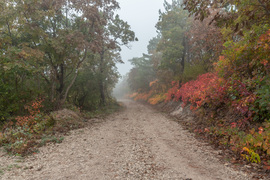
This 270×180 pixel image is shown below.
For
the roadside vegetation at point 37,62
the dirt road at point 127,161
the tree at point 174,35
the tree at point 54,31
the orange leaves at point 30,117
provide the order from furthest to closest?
the tree at point 174,35, the tree at point 54,31, the orange leaves at point 30,117, the roadside vegetation at point 37,62, the dirt road at point 127,161

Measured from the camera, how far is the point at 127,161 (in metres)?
4.63

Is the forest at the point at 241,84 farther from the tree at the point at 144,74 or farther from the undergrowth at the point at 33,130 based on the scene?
the tree at the point at 144,74

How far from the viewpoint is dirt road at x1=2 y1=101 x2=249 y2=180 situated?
12.5 ft

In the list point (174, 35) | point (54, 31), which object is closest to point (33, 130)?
point (54, 31)

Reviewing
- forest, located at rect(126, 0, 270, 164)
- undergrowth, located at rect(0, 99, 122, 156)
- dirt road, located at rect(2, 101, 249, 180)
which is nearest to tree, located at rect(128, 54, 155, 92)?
forest, located at rect(126, 0, 270, 164)

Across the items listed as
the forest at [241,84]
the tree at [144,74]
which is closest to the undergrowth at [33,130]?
the forest at [241,84]

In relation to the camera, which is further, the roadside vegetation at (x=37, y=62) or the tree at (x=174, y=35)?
the tree at (x=174, y=35)

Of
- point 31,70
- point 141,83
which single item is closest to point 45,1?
point 31,70

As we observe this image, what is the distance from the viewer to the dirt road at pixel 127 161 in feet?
12.5

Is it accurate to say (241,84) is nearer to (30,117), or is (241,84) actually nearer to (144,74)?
(30,117)

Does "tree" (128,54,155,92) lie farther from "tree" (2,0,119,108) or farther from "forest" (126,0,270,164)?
"forest" (126,0,270,164)

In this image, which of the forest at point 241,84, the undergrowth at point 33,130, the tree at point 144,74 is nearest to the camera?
the forest at point 241,84

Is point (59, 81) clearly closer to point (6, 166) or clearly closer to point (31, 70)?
point (31, 70)

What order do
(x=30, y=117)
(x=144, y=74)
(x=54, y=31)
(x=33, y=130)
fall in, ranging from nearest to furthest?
(x=33, y=130) → (x=30, y=117) → (x=54, y=31) → (x=144, y=74)
